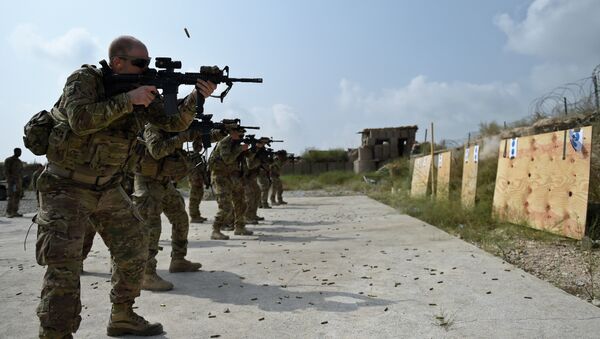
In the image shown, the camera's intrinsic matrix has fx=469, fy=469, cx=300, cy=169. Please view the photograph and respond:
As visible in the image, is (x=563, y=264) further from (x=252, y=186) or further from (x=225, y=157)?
(x=252, y=186)

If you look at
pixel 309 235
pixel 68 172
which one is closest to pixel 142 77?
pixel 68 172

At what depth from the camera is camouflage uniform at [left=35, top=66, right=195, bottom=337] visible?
262 cm

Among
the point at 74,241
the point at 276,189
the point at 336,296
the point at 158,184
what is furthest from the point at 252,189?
the point at 74,241

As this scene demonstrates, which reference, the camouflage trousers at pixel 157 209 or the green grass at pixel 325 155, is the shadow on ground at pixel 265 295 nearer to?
the camouflage trousers at pixel 157 209

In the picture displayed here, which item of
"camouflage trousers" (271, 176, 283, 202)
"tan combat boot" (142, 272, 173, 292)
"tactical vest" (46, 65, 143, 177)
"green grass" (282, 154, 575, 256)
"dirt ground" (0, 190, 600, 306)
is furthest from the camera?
"camouflage trousers" (271, 176, 283, 202)

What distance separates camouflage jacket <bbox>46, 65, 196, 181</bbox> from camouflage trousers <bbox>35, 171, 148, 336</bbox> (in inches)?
5.6

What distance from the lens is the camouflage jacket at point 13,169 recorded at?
41.0 feet

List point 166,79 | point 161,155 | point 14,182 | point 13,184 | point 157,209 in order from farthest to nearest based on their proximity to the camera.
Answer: point 14,182 → point 13,184 → point 157,209 → point 161,155 → point 166,79

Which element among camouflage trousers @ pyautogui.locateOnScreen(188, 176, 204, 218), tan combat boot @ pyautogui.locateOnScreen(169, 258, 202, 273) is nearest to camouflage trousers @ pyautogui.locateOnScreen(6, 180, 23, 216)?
camouflage trousers @ pyautogui.locateOnScreen(188, 176, 204, 218)

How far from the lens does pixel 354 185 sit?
938 inches

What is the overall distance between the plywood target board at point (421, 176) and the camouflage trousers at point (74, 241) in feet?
35.1

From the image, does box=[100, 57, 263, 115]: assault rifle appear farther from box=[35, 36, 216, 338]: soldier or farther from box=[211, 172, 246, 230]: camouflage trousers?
box=[211, 172, 246, 230]: camouflage trousers

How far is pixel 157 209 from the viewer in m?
4.54

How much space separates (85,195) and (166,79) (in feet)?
3.07
